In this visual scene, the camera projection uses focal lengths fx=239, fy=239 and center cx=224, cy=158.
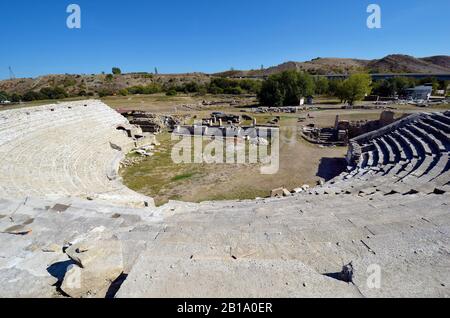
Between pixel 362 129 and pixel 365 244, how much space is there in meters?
21.5

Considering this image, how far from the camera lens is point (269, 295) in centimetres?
249

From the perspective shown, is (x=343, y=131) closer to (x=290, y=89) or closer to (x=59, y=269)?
(x=59, y=269)

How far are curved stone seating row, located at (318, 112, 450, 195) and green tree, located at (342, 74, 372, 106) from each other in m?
25.1

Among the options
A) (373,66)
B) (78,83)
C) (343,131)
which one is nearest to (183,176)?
(343,131)

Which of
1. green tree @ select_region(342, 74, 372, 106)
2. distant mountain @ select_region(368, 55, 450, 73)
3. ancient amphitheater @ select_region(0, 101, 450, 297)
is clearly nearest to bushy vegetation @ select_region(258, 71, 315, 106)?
green tree @ select_region(342, 74, 372, 106)

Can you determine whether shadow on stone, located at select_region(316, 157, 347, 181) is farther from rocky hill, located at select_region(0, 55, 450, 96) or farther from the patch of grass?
rocky hill, located at select_region(0, 55, 450, 96)

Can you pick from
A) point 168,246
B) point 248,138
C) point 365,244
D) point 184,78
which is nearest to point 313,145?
point 248,138

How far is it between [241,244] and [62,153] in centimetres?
1505

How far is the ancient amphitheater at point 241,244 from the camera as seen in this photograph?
2.68 meters

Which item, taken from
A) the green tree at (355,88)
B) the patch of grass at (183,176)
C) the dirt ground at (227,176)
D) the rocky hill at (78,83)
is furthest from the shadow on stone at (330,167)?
the rocky hill at (78,83)

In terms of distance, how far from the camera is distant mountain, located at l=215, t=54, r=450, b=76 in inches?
4310

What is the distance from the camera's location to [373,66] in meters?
121
